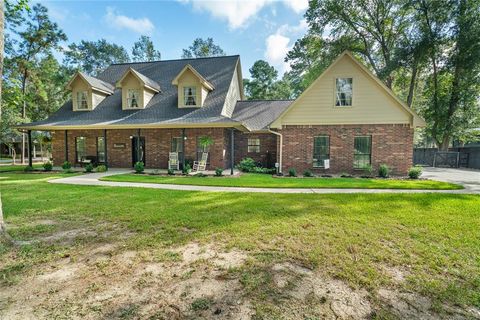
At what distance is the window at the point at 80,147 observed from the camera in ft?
53.3

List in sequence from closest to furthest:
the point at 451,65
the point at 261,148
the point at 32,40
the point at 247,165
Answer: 1. the point at 247,165
2. the point at 261,148
3. the point at 451,65
4. the point at 32,40

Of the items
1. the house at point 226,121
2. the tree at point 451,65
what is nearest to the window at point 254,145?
the house at point 226,121

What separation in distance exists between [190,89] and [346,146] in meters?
10.3

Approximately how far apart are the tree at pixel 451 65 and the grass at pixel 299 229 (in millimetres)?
16896

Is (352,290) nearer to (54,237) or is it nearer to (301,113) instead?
(54,237)

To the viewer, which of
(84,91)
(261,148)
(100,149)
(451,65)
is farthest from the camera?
(451,65)

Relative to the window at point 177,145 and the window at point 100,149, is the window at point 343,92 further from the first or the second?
the window at point 100,149

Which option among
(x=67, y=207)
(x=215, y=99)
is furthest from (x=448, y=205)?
(x=215, y=99)

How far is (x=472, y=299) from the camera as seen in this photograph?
2447mm

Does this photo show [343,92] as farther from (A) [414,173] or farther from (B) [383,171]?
(A) [414,173]

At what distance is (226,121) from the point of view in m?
12.3

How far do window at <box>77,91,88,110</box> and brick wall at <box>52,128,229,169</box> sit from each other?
6.44ft

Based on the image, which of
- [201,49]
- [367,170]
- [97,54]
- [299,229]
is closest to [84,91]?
[299,229]

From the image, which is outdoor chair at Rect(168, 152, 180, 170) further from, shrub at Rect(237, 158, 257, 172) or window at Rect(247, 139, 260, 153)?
window at Rect(247, 139, 260, 153)
